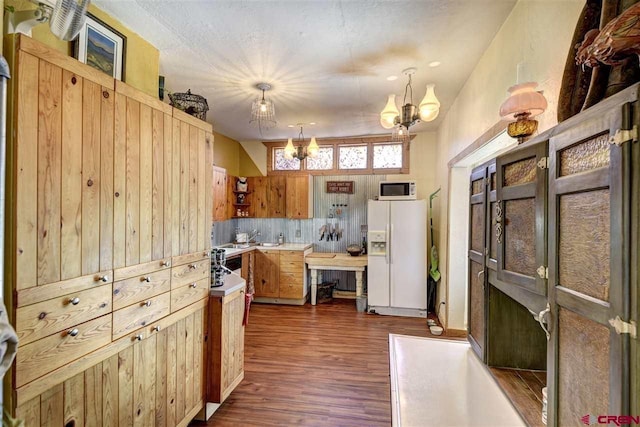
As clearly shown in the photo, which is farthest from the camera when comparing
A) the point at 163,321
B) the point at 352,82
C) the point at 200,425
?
the point at 352,82

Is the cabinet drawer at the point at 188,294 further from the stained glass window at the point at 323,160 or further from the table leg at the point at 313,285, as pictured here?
the stained glass window at the point at 323,160

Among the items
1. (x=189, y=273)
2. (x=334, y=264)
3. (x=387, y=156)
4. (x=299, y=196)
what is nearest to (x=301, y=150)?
(x=299, y=196)

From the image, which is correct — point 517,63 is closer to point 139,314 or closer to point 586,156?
point 586,156

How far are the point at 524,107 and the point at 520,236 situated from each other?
0.64 m

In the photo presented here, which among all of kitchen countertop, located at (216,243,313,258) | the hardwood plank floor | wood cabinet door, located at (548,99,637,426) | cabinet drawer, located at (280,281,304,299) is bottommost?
the hardwood plank floor

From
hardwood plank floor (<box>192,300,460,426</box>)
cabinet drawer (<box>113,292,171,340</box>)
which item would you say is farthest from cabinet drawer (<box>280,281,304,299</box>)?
cabinet drawer (<box>113,292,171,340</box>)

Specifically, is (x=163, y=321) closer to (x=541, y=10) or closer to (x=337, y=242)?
(x=541, y=10)

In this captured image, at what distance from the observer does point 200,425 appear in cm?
212

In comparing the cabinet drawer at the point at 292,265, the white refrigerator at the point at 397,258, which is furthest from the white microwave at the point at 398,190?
the cabinet drawer at the point at 292,265

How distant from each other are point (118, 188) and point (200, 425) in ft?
6.02

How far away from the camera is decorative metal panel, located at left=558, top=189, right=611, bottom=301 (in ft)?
2.30

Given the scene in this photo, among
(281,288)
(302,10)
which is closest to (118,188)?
(302,10)

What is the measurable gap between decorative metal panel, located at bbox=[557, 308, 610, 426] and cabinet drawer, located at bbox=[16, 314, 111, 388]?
74.0 inches

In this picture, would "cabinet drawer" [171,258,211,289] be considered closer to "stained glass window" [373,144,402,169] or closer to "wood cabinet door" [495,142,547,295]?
"wood cabinet door" [495,142,547,295]
